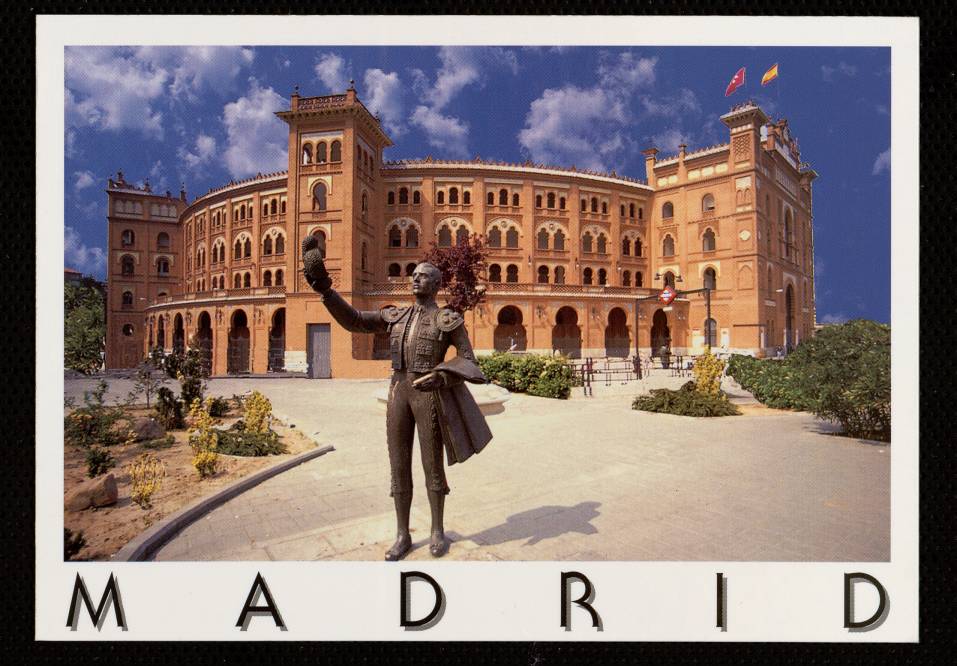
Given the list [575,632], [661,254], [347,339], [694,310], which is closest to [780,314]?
[694,310]

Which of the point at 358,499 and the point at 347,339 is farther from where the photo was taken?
the point at 347,339

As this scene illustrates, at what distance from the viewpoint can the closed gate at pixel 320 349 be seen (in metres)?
24.2

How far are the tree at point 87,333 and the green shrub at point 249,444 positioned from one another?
266 centimetres

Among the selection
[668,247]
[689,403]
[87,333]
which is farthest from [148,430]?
[668,247]

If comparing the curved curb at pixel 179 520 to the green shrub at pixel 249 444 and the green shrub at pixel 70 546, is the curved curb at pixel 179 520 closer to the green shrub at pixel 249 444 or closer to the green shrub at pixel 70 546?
the green shrub at pixel 70 546

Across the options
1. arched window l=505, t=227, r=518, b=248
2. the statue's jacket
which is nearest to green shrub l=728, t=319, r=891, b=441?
the statue's jacket

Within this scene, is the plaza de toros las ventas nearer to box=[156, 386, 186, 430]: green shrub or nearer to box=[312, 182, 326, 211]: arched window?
box=[312, 182, 326, 211]: arched window

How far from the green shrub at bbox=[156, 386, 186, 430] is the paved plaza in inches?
140

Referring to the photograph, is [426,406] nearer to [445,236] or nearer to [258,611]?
[258,611]

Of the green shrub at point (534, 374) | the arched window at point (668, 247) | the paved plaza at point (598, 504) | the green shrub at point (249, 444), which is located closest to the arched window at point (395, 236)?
the green shrub at point (534, 374)

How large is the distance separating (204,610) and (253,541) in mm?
483

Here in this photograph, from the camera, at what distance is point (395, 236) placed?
31.3 metres
